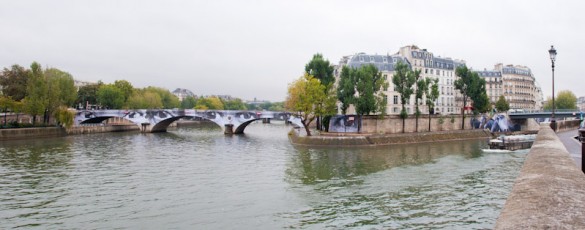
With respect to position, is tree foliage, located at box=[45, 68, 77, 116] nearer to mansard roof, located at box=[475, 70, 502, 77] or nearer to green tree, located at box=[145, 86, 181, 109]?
green tree, located at box=[145, 86, 181, 109]

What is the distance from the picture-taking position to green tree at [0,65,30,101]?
81.2 m

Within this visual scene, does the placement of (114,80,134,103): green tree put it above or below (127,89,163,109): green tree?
above

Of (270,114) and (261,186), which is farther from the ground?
(270,114)

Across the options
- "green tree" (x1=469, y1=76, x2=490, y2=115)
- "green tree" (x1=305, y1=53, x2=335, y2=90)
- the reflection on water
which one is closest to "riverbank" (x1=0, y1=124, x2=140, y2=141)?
"green tree" (x1=305, y1=53, x2=335, y2=90)

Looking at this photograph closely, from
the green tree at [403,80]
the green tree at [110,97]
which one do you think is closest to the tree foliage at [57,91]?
the green tree at [110,97]

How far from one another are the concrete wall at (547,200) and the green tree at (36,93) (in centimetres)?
7432

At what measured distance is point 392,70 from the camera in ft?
287

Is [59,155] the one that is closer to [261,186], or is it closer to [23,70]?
[261,186]

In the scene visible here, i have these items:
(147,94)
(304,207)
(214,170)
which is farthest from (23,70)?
(304,207)

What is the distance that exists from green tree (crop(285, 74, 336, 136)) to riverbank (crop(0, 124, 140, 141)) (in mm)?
38758

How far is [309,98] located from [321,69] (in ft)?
31.7

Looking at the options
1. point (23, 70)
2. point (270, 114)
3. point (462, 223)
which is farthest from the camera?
point (23, 70)

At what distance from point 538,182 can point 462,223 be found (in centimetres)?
948

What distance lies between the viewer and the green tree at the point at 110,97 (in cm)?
10396
